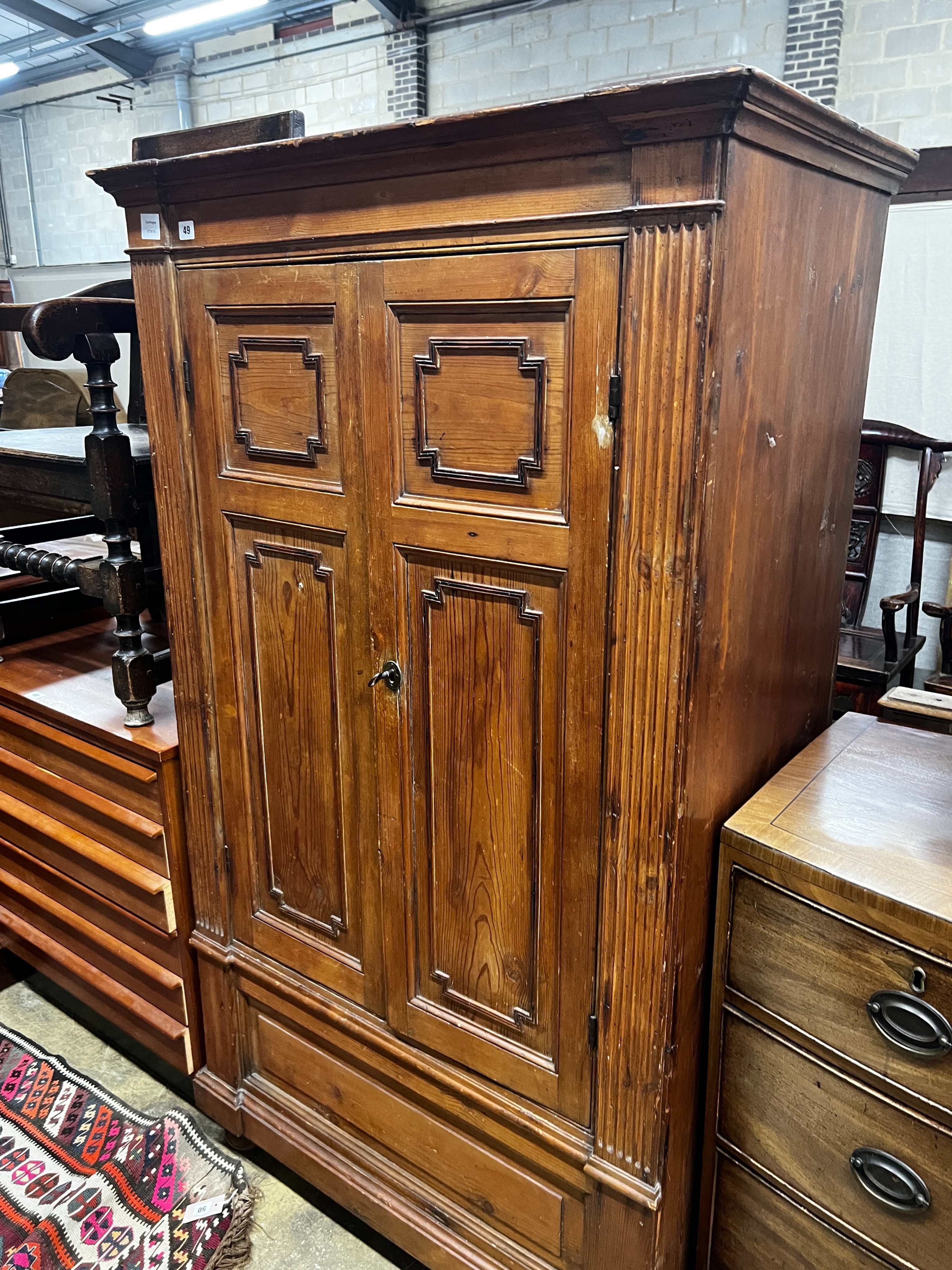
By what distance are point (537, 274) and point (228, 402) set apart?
61 cm

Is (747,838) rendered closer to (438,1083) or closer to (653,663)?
(653,663)

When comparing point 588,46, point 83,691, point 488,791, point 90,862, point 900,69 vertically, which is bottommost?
point 90,862

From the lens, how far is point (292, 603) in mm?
1479

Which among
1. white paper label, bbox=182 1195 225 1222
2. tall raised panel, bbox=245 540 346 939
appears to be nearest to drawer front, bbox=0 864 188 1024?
white paper label, bbox=182 1195 225 1222

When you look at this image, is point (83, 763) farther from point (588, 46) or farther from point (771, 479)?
point (588, 46)

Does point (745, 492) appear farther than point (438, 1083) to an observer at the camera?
No

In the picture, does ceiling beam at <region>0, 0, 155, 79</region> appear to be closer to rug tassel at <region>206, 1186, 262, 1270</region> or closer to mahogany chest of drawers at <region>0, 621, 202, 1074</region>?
mahogany chest of drawers at <region>0, 621, 202, 1074</region>

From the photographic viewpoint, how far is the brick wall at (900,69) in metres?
4.09

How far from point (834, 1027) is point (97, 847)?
151 cm

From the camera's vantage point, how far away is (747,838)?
1198 millimetres

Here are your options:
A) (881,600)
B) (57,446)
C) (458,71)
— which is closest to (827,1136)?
(57,446)

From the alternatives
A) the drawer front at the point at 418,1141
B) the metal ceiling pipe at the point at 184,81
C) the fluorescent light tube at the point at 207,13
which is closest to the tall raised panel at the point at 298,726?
the drawer front at the point at 418,1141

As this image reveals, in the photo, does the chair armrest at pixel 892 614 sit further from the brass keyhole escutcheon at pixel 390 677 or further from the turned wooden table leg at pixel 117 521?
the turned wooden table leg at pixel 117 521

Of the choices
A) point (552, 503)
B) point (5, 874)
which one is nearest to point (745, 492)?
point (552, 503)
